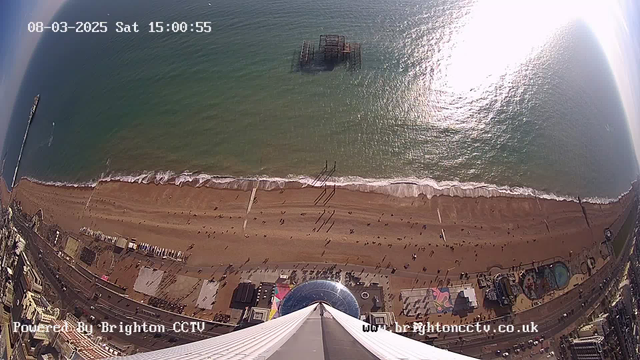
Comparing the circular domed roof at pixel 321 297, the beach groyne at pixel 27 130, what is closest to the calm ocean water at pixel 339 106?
the beach groyne at pixel 27 130

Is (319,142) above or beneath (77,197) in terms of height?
above

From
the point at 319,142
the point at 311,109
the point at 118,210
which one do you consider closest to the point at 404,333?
the point at 319,142

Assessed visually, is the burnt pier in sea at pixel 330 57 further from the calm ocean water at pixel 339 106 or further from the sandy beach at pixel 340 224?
the sandy beach at pixel 340 224

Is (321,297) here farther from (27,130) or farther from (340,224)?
(27,130)

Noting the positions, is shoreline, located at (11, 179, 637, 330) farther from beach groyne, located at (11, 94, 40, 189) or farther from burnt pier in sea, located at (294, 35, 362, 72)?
burnt pier in sea, located at (294, 35, 362, 72)

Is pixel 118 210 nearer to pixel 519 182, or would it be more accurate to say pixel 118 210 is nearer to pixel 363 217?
pixel 363 217

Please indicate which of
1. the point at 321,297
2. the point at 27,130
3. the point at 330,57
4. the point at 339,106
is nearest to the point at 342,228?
the point at 321,297
